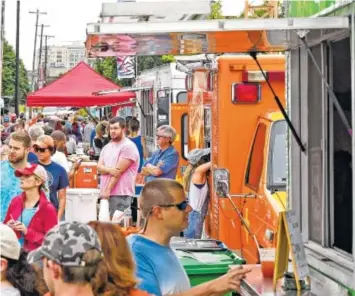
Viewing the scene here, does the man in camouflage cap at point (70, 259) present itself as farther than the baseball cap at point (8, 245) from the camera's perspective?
No

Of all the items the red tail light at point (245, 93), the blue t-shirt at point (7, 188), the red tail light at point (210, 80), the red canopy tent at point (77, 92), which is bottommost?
the blue t-shirt at point (7, 188)

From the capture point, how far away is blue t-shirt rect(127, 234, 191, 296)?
4473 mm

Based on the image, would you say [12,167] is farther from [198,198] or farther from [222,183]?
[198,198]

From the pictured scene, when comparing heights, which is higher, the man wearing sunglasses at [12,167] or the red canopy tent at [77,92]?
the red canopy tent at [77,92]

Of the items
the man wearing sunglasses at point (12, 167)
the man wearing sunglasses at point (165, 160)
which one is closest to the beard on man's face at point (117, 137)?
the man wearing sunglasses at point (165, 160)

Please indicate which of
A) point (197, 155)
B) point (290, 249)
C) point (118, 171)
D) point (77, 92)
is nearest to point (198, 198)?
point (197, 155)

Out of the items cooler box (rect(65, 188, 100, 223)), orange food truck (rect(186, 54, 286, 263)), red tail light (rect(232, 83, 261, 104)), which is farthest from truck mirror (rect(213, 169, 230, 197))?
cooler box (rect(65, 188, 100, 223))

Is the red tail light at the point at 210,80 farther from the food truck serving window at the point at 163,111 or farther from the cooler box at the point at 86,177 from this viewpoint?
the food truck serving window at the point at 163,111

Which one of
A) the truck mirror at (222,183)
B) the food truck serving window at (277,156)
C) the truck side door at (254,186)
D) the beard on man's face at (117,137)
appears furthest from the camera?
Answer: the beard on man's face at (117,137)

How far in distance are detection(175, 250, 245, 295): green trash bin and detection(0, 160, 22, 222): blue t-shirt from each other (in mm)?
1958

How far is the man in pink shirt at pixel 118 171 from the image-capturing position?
1167 centimetres

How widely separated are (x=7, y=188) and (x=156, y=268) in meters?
3.82

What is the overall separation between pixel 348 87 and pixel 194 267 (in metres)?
1.89

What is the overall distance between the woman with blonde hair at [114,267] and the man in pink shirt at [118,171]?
7570mm
